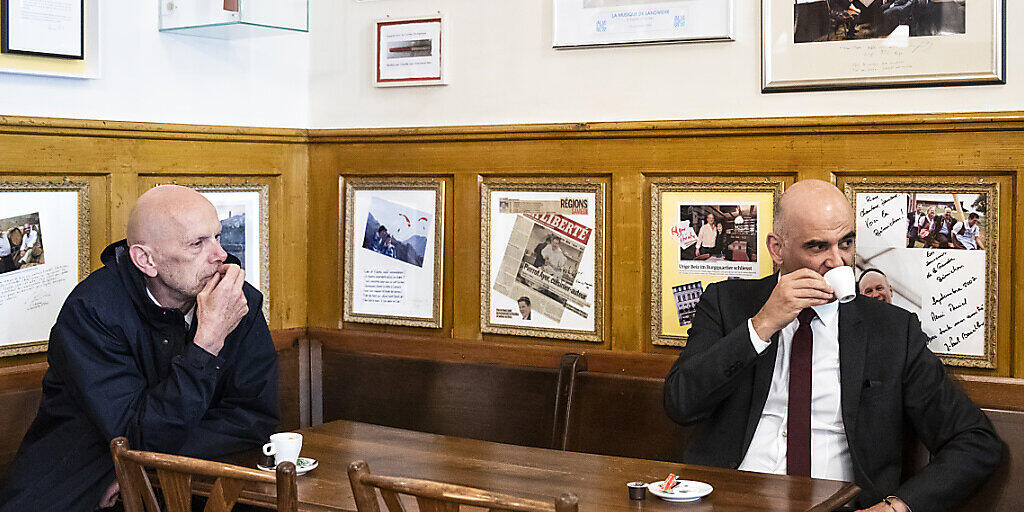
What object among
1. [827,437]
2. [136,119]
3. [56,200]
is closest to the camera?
[827,437]

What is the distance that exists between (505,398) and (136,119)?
1.61 m

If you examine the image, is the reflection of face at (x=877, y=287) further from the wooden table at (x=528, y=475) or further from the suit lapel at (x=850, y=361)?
the wooden table at (x=528, y=475)

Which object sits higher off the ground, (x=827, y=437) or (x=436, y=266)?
(x=436, y=266)

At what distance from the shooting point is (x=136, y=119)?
3.68m

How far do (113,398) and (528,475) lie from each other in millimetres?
1147

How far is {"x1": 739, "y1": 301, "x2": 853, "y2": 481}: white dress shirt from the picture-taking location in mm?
2988

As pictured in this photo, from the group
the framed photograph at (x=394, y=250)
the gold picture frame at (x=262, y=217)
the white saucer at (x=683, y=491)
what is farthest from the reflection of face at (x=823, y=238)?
the gold picture frame at (x=262, y=217)

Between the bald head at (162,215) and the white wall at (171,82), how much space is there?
0.62 metres

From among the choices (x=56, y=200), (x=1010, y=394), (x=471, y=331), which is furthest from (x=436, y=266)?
(x=1010, y=394)

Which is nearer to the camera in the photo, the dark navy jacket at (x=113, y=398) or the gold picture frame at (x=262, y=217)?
the dark navy jacket at (x=113, y=398)

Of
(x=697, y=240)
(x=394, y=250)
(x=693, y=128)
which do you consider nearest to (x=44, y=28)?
(x=394, y=250)

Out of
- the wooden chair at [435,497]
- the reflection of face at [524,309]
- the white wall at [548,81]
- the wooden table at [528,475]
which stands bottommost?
the wooden table at [528,475]

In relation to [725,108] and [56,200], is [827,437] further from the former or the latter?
[56,200]

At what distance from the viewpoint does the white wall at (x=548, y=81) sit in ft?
10.9
